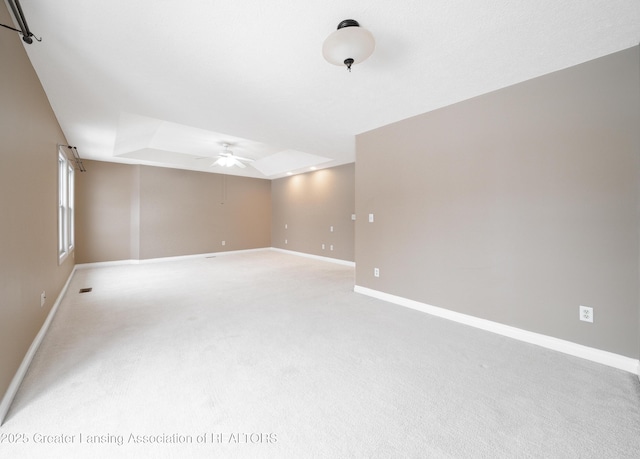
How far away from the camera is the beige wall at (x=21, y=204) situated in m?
1.63

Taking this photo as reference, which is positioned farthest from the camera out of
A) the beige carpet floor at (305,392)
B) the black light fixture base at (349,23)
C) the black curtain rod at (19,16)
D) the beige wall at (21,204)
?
the black light fixture base at (349,23)

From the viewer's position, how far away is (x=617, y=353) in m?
2.03

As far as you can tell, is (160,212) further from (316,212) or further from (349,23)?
(349,23)

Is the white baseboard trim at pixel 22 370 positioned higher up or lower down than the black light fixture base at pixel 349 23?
lower down

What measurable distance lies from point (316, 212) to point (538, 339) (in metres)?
5.52

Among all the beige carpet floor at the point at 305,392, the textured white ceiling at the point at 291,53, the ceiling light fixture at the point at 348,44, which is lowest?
the beige carpet floor at the point at 305,392

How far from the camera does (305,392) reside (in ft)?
5.60

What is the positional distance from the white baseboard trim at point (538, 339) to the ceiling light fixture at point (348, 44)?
2.75 m

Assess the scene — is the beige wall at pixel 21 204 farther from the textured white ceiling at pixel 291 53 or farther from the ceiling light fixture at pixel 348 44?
the ceiling light fixture at pixel 348 44

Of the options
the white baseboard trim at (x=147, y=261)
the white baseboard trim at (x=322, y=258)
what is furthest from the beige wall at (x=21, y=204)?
the white baseboard trim at (x=322, y=258)

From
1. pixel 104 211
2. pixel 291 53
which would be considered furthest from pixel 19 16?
pixel 104 211

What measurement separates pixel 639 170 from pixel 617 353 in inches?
56.0

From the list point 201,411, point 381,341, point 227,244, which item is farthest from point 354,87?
point 227,244

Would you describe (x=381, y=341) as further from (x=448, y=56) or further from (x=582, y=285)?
(x=448, y=56)
